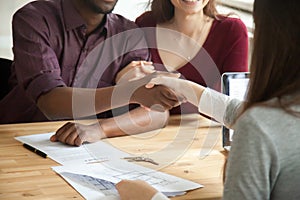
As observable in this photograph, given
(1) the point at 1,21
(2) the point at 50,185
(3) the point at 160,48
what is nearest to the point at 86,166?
(2) the point at 50,185

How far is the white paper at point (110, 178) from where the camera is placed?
1.31 meters

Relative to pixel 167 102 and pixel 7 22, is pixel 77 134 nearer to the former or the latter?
pixel 167 102

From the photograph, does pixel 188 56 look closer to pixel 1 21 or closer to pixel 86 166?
pixel 86 166

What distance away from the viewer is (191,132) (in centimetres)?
180

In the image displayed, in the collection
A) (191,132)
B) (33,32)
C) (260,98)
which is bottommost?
(191,132)

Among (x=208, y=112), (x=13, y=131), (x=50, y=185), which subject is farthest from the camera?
(x=13, y=131)

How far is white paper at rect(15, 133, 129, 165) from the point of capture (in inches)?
59.4

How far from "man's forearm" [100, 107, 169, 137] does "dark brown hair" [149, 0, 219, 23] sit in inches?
20.0

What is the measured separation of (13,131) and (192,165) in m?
0.58

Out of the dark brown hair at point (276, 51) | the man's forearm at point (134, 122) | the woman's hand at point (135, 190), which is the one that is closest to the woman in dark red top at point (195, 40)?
the man's forearm at point (134, 122)

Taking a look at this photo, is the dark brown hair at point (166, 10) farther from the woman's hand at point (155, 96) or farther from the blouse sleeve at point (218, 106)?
the blouse sleeve at point (218, 106)


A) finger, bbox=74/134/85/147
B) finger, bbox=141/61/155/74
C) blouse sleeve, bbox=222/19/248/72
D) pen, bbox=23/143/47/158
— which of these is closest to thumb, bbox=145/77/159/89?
finger, bbox=141/61/155/74

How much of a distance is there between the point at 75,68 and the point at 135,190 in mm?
884

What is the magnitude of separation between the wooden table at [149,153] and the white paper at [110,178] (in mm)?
23
